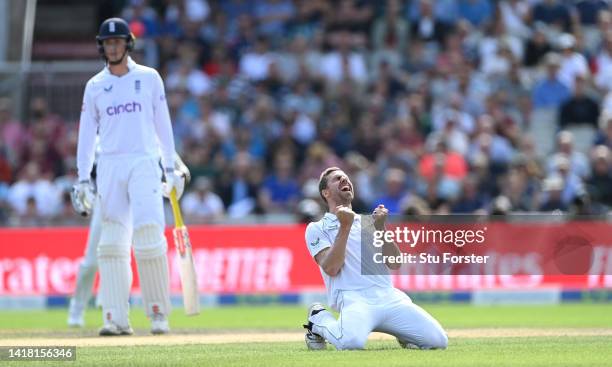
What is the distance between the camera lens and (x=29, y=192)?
21.1 meters

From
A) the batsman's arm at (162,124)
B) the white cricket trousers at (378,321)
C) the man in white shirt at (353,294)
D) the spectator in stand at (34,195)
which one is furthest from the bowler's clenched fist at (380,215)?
the spectator in stand at (34,195)

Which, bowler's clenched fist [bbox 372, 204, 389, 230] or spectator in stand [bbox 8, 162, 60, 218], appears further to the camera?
spectator in stand [bbox 8, 162, 60, 218]

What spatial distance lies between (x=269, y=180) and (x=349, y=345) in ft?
37.5

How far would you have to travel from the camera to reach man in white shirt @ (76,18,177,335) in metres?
12.4

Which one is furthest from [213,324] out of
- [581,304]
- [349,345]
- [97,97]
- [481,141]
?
[481,141]

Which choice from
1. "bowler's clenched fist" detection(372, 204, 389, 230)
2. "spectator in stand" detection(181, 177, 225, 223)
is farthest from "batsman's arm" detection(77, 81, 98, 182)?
"spectator in stand" detection(181, 177, 225, 223)

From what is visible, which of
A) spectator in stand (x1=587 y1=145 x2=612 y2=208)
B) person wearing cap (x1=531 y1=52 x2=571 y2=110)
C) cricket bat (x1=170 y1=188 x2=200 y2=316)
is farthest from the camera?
person wearing cap (x1=531 y1=52 x2=571 y2=110)

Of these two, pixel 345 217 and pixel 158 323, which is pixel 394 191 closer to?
pixel 158 323

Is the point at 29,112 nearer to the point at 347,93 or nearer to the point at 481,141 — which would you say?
the point at 347,93

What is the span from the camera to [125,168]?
40.6 feet

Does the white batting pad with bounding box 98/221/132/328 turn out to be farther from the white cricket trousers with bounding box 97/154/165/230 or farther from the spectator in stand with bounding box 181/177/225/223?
the spectator in stand with bounding box 181/177/225/223

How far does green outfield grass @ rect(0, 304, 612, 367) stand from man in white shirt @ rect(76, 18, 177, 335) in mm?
684

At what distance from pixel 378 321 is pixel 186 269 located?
3.30 meters

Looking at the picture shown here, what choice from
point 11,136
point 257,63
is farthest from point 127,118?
point 257,63
